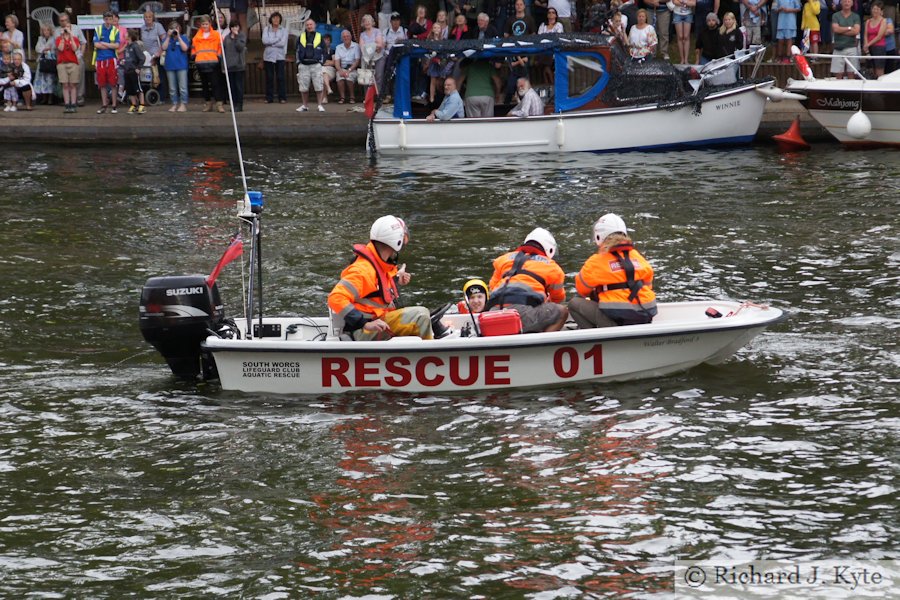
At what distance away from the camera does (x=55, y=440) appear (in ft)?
32.7

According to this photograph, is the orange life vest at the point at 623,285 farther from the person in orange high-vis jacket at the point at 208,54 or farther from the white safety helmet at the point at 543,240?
the person in orange high-vis jacket at the point at 208,54

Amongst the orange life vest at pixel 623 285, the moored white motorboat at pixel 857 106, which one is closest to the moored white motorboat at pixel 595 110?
the moored white motorboat at pixel 857 106

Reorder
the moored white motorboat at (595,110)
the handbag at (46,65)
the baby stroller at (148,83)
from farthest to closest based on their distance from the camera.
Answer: the handbag at (46,65) < the baby stroller at (148,83) < the moored white motorboat at (595,110)

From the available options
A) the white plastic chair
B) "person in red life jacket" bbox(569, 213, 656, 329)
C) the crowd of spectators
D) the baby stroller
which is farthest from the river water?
the white plastic chair

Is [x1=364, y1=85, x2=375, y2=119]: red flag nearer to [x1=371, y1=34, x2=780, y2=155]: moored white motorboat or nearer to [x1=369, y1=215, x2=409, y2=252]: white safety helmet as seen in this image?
[x1=371, y1=34, x2=780, y2=155]: moored white motorboat

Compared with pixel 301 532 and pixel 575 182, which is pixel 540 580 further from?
pixel 575 182

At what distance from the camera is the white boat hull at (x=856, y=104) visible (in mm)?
21766

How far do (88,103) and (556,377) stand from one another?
17642mm

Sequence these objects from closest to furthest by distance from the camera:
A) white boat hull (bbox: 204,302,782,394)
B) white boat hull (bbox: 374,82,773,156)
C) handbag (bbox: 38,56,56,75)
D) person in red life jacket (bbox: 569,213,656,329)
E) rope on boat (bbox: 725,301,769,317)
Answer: white boat hull (bbox: 204,302,782,394)
person in red life jacket (bbox: 569,213,656,329)
rope on boat (bbox: 725,301,769,317)
white boat hull (bbox: 374,82,773,156)
handbag (bbox: 38,56,56,75)

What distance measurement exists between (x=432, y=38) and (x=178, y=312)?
46.8 ft

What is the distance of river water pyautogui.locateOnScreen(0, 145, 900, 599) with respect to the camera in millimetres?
7953

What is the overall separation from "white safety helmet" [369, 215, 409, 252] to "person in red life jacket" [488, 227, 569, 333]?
39.4 inches

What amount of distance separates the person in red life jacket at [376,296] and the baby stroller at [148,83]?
599 inches

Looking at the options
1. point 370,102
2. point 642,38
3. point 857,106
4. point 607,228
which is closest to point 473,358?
point 607,228
